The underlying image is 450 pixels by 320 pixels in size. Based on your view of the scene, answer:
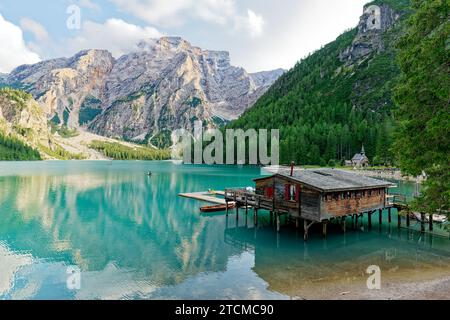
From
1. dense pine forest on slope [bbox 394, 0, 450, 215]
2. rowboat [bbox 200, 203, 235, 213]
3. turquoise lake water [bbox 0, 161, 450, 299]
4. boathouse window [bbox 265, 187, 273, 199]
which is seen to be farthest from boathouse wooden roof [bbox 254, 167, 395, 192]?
rowboat [bbox 200, 203, 235, 213]

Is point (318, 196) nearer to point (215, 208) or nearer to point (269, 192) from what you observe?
point (269, 192)

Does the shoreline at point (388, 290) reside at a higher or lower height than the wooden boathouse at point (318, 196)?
lower

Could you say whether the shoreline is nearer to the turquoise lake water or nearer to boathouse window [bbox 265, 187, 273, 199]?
the turquoise lake water

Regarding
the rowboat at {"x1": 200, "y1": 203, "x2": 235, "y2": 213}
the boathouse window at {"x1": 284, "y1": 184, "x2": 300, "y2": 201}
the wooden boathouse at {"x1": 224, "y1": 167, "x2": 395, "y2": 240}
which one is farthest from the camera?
the rowboat at {"x1": 200, "y1": 203, "x2": 235, "y2": 213}

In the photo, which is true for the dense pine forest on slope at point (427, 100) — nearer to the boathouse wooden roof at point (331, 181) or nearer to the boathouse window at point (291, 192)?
the boathouse wooden roof at point (331, 181)

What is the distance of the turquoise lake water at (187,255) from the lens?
76.0ft

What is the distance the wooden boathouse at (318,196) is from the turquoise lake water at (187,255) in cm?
305

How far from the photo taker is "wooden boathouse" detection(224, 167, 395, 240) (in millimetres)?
35125

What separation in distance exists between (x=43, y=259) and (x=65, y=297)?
34.3 feet

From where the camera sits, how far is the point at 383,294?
20.9 metres

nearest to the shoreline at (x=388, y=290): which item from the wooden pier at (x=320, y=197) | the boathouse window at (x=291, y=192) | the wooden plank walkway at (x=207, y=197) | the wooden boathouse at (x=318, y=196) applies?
the wooden pier at (x=320, y=197)

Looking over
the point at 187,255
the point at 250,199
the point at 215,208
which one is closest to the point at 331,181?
the point at 250,199

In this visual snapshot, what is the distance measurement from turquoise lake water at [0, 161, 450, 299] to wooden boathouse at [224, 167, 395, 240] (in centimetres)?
305
